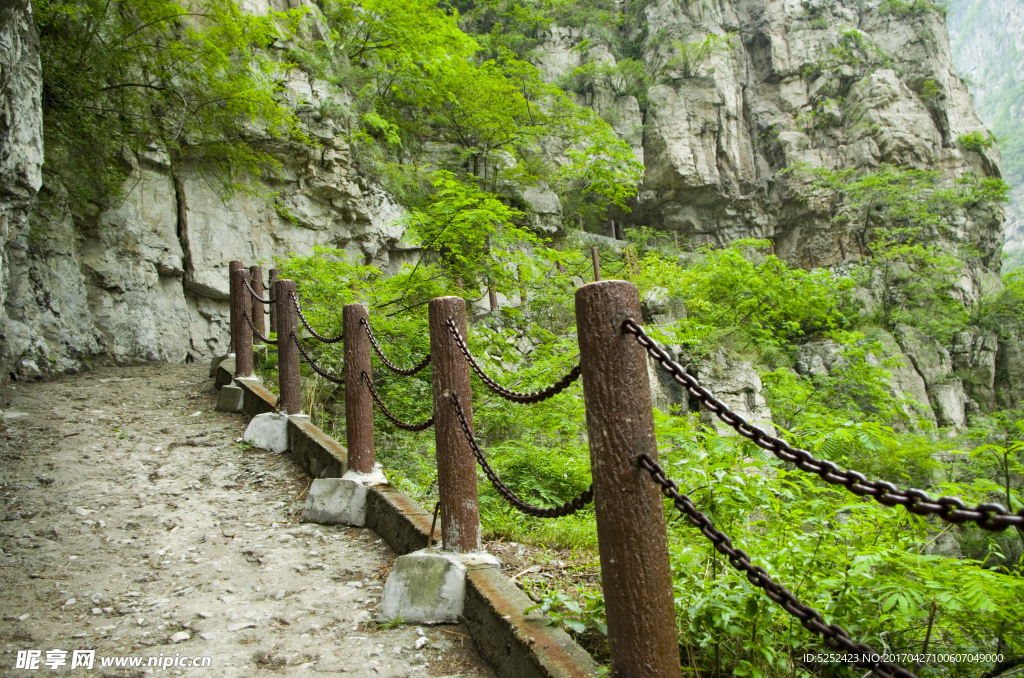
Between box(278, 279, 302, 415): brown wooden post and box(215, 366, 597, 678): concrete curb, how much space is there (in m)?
1.17

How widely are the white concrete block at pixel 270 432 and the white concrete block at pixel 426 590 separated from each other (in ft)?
9.78

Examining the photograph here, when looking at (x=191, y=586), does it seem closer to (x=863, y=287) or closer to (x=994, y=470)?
(x=994, y=470)

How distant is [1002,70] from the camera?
210 ft

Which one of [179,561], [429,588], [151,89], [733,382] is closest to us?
[429,588]

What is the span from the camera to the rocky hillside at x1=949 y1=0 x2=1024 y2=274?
54.8 meters

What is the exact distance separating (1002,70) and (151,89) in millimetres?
85083

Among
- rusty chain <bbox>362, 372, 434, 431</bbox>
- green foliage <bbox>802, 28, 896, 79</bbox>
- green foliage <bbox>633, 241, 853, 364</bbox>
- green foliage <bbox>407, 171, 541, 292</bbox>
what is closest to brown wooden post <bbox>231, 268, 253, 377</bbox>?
green foliage <bbox>407, 171, 541, 292</bbox>

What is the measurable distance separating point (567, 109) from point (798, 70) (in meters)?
14.5

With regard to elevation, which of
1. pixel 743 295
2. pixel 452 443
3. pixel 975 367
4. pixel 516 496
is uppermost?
pixel 743 295

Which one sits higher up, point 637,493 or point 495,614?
point 637,493

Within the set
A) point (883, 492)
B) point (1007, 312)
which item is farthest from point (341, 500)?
point (1007, 312)

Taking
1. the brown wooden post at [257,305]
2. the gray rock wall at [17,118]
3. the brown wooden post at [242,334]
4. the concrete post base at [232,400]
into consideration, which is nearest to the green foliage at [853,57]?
the brown wooden post at [257,305]

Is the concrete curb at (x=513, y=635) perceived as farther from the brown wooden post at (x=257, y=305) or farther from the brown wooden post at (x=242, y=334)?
the brown wooden post at (x=242, y=334)

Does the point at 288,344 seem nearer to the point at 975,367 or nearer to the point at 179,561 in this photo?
the point at 179,561
